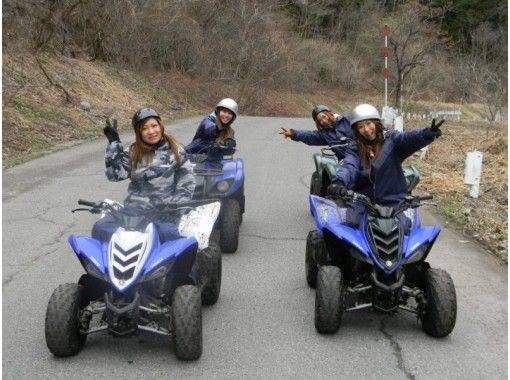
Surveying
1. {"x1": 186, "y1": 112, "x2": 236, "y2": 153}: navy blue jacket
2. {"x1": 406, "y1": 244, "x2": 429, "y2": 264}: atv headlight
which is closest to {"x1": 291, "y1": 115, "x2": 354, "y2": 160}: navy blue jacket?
{"x1": 186, "y1": 112, "x2": 236, "y2": 153}: navy blue jacket

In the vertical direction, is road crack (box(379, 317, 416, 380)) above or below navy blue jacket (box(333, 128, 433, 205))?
below

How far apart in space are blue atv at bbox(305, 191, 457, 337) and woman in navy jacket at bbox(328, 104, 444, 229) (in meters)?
0.33

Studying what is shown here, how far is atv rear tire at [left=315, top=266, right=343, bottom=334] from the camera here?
4691 millimetres

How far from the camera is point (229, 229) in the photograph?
686 centimetres

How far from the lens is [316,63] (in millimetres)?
51688

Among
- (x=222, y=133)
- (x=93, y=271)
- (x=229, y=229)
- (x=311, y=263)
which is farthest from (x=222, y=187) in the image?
(x=93, y=271)

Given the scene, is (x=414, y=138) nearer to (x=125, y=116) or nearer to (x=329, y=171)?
(x=329, y=171)

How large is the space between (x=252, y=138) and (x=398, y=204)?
491 inches

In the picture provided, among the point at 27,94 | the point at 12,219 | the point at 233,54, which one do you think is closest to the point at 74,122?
the point at 27,94

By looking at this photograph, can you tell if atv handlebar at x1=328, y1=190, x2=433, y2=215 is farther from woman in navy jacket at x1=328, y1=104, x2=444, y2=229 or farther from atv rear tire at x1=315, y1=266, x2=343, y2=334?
atv rear tire at x1=315, y1=266, x2=343, y2=334

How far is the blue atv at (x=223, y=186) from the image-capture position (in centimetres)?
688

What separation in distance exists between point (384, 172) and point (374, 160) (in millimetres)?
131

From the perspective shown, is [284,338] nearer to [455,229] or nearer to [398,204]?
[398,204]

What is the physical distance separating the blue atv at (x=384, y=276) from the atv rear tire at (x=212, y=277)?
894mm
